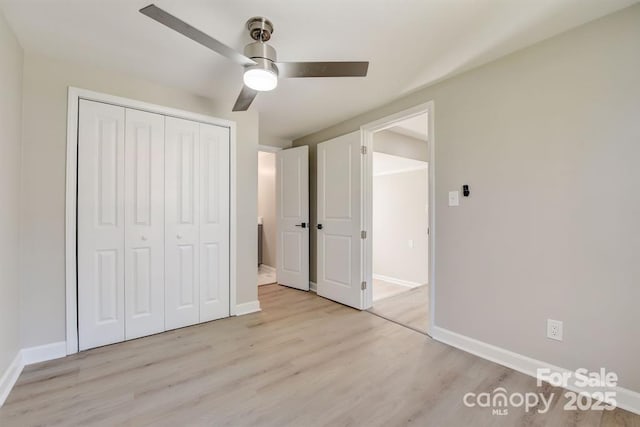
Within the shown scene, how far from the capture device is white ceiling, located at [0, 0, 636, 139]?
1.56 m

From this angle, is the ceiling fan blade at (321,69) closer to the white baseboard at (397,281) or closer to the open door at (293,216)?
the open door at (293,216)

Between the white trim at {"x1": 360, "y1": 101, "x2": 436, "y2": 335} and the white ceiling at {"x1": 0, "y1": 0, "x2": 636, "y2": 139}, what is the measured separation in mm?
290

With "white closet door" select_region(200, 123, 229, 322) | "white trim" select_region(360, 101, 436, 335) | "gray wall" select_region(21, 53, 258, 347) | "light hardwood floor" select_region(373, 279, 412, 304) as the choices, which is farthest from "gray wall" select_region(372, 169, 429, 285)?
"gray wall" select_region(21, 53, 258, 347)

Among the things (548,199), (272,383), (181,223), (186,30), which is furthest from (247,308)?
(548,199)

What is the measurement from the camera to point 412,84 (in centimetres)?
246

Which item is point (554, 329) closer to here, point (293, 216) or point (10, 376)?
point (293, 216)

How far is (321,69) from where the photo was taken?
164cm

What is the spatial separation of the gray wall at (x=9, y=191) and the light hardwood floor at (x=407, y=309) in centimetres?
292

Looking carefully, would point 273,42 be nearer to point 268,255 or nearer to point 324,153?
point 324,153

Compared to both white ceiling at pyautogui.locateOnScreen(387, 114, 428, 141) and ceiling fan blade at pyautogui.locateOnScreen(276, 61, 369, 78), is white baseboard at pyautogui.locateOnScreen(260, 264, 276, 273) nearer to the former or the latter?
white ceiling at pyautogui.locateOnScreen(387, 114, 428, 141)

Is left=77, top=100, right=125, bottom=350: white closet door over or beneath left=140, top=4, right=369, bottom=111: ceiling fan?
beneath

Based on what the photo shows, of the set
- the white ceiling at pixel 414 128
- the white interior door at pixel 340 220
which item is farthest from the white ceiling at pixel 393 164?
the white interior door at pixel 340 220

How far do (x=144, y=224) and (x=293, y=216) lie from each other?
1997 mm

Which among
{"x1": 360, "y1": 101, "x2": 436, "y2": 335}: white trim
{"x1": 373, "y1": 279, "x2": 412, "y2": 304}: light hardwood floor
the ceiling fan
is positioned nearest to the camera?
the ceiling fan
